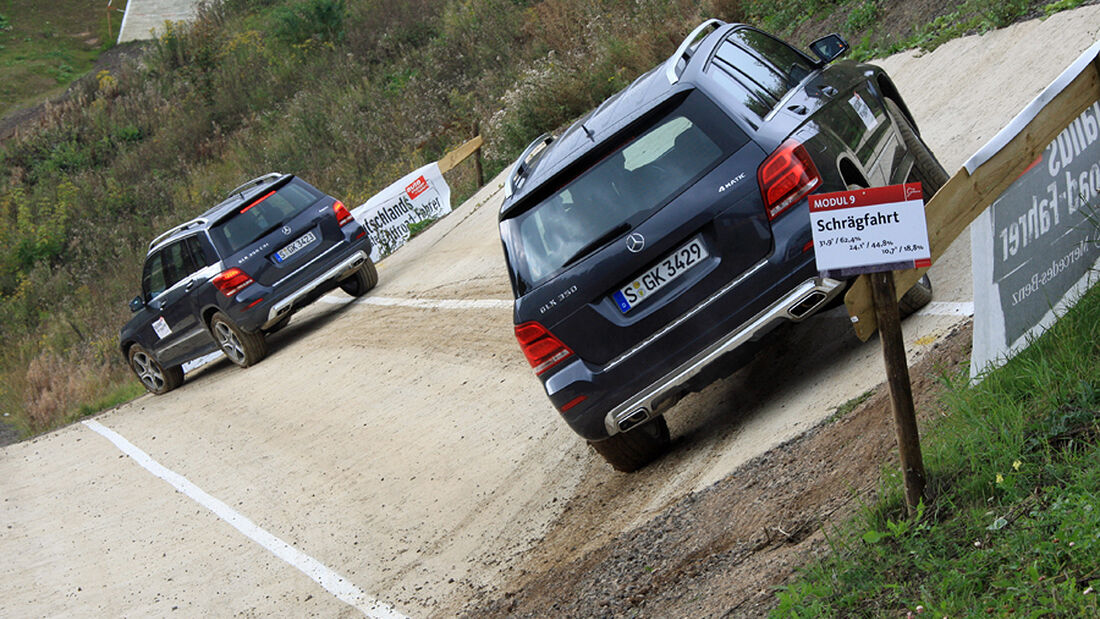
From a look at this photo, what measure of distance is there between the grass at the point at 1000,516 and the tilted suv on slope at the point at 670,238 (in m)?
A: 1.46

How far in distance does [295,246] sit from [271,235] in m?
0.34

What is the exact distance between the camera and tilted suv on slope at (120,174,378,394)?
48.3 feet

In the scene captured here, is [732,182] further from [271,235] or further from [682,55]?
[271,235]

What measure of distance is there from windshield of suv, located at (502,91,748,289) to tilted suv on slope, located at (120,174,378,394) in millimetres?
8919

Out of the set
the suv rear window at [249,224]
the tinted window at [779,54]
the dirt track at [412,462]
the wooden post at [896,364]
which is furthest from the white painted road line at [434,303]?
the wooden post at [896,364]

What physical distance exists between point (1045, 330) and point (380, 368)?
315 inches

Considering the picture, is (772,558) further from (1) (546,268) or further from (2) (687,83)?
(2) (687,83)

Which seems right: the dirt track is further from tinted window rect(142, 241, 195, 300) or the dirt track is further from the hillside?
the hillside

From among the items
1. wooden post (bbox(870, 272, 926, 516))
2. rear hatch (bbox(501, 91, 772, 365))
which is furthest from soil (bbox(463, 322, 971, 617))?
rear hatch (bbox(501, 91, 772, 365))

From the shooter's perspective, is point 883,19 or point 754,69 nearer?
point 754,69

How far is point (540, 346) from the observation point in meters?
6.45

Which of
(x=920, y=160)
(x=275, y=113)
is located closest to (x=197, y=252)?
(x=920, y=160)

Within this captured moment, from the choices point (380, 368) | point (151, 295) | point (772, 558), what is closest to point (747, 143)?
point (772, 558)

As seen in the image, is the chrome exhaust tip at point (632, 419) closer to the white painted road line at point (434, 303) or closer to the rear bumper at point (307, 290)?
the white painted road line at point (434, 303)
